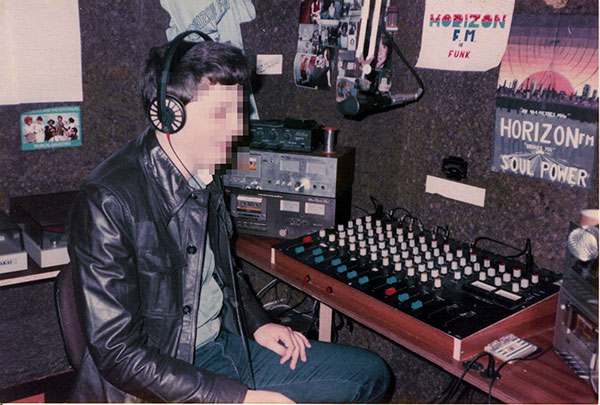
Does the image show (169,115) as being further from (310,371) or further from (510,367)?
(510,367)

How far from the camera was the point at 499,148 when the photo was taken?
1.68m

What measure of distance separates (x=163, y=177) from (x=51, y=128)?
89 cm

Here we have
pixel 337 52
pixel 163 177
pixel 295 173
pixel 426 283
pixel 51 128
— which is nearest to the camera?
pixel 163 177

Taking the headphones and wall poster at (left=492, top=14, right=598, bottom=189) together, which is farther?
wall poster at (left=492, top=14, right=598, bottom=189)

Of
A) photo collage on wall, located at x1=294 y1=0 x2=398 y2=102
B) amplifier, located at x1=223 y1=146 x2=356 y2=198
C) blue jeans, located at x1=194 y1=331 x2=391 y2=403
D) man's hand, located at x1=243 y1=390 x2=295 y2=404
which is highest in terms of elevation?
photo collage on wall, located at x1=294 y1=0 x2=398 y2=102

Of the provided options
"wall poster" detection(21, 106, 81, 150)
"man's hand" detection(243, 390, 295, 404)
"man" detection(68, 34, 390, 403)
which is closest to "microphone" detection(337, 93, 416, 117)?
"man" detection(68, 34, 390, 403)

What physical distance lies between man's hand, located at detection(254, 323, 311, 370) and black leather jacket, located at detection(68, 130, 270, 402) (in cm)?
28

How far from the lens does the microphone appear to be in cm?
166

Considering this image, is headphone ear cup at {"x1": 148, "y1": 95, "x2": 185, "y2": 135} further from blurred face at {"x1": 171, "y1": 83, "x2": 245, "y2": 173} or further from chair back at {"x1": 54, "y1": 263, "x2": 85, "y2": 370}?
chair back at {"x1": 54, "y1": 263, "x2": 85, "y2": 370}

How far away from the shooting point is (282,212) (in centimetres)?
193

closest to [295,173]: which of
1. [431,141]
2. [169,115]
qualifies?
[431,141]

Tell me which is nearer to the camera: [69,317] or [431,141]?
[69,317]

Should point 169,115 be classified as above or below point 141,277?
above

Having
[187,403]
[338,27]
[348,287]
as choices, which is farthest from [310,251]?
[338,27]
